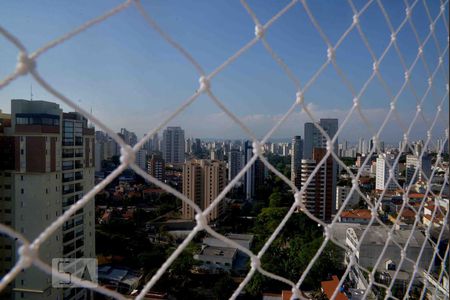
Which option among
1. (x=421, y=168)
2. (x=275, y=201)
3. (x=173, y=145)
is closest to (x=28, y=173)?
(x=421, y=168)

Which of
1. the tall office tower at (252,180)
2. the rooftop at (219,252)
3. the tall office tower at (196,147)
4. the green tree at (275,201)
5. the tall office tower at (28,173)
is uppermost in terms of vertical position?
the tall office tower at (196,147)

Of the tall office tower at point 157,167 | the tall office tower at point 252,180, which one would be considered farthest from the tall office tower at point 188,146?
the tall office tower at point 252,180

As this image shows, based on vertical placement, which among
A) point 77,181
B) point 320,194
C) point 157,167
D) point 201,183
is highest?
point 77,181

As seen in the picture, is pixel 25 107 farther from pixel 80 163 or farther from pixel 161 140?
pixel 161 140

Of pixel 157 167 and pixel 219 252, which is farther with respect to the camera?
pixel 157 167

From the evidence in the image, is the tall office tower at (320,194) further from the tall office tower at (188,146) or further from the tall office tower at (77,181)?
the tall office tower at (188,146)

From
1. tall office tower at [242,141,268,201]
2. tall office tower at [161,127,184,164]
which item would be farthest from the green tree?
tall office tower at [161,127,184,164]

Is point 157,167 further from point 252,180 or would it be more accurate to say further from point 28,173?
point 28,173
